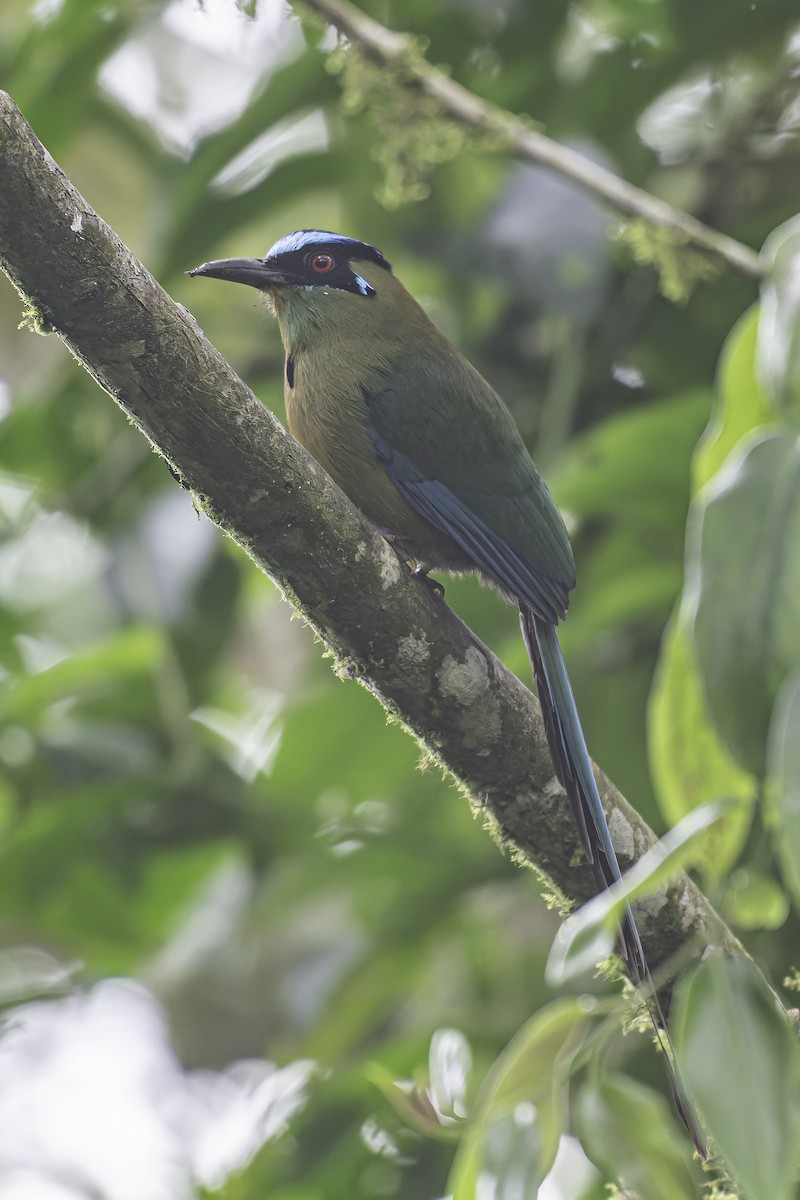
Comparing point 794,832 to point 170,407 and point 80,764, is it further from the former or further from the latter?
point 80,764

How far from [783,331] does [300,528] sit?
0.56 metres

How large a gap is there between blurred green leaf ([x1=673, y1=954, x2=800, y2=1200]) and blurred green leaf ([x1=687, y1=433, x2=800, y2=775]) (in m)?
0.20

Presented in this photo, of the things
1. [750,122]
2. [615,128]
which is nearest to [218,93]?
[615,128]

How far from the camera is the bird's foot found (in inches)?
82.9

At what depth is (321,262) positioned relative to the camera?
104 inches

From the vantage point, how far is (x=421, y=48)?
10.6 ft

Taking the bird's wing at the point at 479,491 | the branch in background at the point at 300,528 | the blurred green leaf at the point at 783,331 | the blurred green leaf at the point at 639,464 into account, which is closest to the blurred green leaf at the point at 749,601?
the blurred green leaf at the point at 783,331

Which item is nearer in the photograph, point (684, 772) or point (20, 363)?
point (684, 772)

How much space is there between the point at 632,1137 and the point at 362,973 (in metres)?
1.79

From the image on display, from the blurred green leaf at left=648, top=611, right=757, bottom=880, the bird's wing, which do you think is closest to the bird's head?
the bird's wing

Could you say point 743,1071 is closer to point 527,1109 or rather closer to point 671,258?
point 527,1109

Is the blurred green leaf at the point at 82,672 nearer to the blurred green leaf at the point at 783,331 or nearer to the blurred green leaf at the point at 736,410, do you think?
the blurred green leaf at the point at 736,410

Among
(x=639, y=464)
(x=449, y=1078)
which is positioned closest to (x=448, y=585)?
(x=639, y=464)

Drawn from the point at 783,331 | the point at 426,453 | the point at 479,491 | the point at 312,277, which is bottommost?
the point at 479,491
